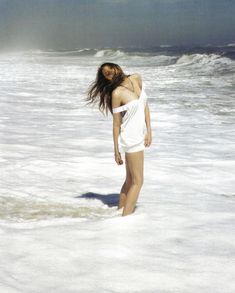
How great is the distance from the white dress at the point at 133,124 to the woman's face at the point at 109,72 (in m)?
0.29

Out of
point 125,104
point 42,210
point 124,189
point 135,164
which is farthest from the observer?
point 42,210

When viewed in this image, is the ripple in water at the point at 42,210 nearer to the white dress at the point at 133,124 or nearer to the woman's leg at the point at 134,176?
the woman's leg at the point at 134,176

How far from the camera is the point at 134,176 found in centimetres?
517

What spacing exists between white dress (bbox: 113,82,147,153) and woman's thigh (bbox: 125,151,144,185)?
55 millimetres

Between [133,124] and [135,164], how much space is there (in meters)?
0.41

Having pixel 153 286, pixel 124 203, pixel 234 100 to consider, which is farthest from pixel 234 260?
pixel 234 100

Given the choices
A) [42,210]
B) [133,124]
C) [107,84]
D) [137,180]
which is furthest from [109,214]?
[107,84]

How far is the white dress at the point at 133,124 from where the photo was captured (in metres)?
4.88

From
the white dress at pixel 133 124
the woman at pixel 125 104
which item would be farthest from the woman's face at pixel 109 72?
the white dress at pixel 133 124

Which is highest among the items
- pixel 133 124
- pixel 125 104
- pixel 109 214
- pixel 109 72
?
pixel 109 72

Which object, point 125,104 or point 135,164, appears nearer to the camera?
point 125,104

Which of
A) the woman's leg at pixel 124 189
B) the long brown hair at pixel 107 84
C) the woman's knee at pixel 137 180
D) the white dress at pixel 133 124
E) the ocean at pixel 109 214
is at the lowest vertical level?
the ocean at pixel 109 214

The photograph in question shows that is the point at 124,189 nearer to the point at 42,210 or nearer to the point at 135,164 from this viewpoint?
the point at 135,164

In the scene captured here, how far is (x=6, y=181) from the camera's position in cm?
683
